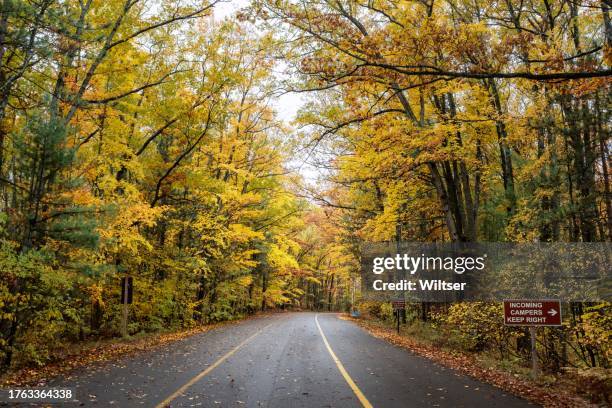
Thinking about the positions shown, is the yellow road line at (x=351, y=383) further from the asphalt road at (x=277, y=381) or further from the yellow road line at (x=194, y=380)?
the yellow road line at (x=194, y=380)

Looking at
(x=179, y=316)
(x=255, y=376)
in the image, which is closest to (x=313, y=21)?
(x=255, y=376)

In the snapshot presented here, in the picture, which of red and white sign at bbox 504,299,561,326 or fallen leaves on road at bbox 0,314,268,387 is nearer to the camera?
fallen leaves on road at bbox 0,314,268,387

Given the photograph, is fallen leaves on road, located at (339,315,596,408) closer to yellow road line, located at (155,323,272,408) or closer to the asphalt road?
the asphalt road

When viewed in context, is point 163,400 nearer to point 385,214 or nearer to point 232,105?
point 385,214

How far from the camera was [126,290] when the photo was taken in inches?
622

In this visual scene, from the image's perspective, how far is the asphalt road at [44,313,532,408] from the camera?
22.2 ft

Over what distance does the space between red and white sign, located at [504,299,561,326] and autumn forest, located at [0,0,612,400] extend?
76 cm

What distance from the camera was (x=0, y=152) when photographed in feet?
35.8

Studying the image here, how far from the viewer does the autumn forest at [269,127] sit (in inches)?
332
